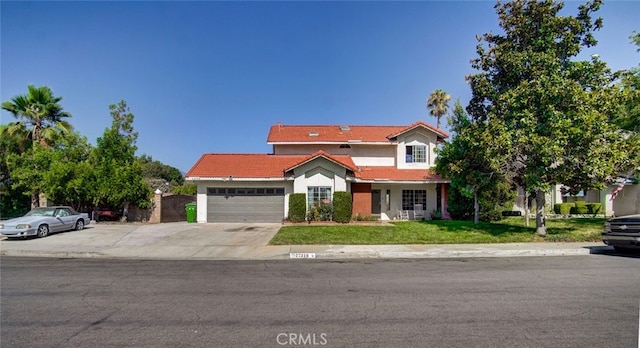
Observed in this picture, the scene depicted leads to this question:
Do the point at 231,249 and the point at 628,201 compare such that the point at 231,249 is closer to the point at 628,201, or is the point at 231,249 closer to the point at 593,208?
the point at 593,208

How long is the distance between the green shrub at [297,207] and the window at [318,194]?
102cm

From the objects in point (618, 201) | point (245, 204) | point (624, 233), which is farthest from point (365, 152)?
point (618, 201)

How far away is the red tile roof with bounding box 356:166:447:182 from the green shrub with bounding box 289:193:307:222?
4.21m

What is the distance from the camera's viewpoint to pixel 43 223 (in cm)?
1598

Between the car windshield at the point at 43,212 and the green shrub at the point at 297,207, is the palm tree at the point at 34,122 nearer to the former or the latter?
the car windshield at the point at 43,212

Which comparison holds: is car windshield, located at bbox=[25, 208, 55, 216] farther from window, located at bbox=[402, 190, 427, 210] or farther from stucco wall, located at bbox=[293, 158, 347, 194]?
window, located at bbox=[402, 190, 427, 210]

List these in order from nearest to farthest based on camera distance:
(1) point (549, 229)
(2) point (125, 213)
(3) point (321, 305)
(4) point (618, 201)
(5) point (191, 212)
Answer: (3) point (321, 305)
(1) point (549, 229)
(5) point (191, 212)
(2) point (125, 213)
(4) point (618, 201)

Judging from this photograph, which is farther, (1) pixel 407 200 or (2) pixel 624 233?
(1) pixel 407 200

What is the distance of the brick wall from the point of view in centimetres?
2275

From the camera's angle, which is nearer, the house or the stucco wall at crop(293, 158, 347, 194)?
the stucco wall at crop(293, 158, 347, 194)

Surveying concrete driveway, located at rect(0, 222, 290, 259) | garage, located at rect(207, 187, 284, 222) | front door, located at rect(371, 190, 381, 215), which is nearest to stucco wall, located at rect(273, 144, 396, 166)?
front door, located at rect(371, 190, 381, 215)

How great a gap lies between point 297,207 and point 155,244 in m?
8.27

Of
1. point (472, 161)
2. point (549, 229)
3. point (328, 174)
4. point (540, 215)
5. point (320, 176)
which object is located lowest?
point (549, 229)

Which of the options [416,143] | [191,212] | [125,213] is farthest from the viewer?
[416,143]
